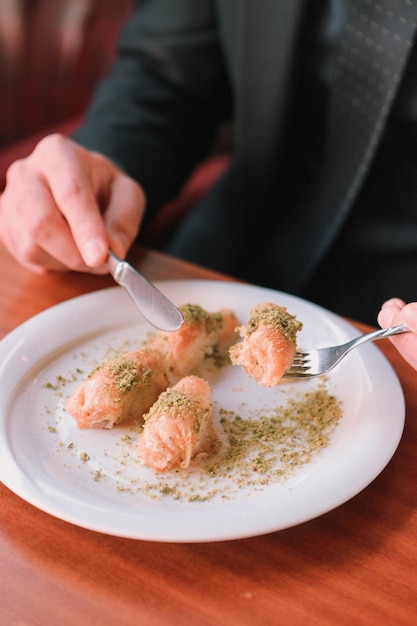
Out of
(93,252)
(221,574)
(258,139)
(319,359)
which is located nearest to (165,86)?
(258,139)

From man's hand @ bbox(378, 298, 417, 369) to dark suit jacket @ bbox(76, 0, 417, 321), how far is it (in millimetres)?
489

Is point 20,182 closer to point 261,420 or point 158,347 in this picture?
point 158,347

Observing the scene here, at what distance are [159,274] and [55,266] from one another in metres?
0.15

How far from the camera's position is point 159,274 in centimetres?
→ 107

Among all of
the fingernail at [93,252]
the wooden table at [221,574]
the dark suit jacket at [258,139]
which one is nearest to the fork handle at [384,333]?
the wooden table at [221,574]

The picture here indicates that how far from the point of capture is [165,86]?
1.47 metres

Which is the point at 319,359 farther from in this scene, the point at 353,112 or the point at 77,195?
the point at 353,112

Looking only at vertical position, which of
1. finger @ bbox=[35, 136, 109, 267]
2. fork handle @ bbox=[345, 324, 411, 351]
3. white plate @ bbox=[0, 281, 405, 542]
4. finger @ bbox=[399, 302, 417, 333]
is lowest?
white plate @ bbox=[0, 281, 405, 542]

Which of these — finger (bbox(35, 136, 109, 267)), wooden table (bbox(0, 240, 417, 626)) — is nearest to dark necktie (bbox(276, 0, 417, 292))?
finger (bbox(35, 136, 109, 267))

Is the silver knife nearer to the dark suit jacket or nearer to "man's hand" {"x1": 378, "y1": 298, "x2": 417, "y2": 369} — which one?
"man's hand" {"x1": 378, "y1": 298, "x2": 417, "y2": 369}

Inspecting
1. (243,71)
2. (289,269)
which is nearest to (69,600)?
(289,269)

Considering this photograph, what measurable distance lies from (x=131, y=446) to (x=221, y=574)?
17 centimetres

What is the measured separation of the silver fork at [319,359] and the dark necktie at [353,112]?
1.62 feet

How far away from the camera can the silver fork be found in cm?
79
